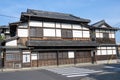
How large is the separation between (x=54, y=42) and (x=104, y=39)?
399 inches

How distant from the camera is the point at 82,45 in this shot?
28.6 m

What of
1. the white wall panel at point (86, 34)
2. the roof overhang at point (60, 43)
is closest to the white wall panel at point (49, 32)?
the roof overhang at point (60, 43)

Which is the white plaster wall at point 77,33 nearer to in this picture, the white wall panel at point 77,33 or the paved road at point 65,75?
the white wall panel at point 77,33

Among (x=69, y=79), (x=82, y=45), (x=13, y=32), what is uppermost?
(x=13, y=32)

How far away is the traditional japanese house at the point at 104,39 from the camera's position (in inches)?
1235

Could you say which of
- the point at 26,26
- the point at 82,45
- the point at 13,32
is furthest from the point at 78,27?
the point at 13,32

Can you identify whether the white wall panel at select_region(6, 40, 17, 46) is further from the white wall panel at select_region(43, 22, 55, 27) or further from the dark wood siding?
the white wall panel at select_region(43, 22, 55, 27)

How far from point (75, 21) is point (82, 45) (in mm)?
3855

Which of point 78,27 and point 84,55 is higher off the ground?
point 78,27

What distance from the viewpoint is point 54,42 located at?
26.7 meters

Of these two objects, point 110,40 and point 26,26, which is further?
point 110,40

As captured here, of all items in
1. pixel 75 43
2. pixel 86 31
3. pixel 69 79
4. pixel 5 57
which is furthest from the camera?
pixel 86 31

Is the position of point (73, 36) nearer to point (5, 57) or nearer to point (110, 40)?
point (110, 40)

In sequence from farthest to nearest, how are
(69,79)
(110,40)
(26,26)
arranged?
(110,40)
(26,26)
(69,79)
